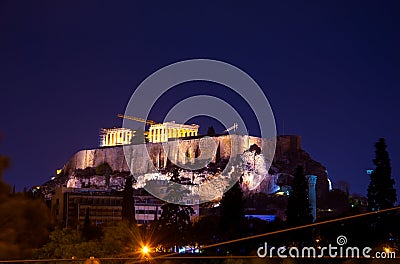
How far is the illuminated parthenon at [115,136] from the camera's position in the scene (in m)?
83.6

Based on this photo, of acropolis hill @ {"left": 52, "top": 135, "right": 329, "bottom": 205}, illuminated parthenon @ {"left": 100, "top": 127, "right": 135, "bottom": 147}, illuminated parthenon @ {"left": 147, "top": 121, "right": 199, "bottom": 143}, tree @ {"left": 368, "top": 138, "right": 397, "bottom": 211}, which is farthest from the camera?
illuminated parthenon @ {"left": 100, "top": 127, "right": 135, "bottom": 147}

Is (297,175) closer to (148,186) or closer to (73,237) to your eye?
(73,237)

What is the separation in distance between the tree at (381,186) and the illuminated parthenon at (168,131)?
53879 millimetres

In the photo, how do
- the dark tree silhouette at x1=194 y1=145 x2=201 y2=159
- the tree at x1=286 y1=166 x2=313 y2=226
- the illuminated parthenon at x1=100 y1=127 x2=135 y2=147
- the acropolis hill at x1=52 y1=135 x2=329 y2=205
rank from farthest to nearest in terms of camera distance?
the illuminated parthenon at x1=100 y1=127 x2=135 y2=147, the dark tree silhouette at x1=194 y1=145 x2=201 y2=159, the acropolis hill at x1=52 y1=135 x2=329 y2=205, the tree at x1=286 y1=166 x2=313 y2=226

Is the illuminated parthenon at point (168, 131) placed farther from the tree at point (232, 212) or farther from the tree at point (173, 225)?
the tree at point (232, 212)

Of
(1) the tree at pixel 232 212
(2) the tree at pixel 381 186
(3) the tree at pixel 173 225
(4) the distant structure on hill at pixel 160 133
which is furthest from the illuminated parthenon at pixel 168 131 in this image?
(2) the tree at pixel 381 186

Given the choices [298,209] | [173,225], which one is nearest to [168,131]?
[173,225]

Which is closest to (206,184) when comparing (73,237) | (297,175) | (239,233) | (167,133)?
(167,133)

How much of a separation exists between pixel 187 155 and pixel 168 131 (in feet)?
33.2

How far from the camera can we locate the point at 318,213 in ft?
169

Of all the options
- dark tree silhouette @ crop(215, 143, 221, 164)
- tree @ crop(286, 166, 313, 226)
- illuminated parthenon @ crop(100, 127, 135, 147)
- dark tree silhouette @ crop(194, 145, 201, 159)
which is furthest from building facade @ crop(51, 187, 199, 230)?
illuminated parthenon @ crop(100, 127, 135, 147)

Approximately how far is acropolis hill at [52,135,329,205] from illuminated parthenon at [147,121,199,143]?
13.6ft

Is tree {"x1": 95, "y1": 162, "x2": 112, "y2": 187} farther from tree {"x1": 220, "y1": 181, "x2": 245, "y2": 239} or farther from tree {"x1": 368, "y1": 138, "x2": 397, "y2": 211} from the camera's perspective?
tree {"x1": 368, "y1": 138, "x2": 397, "y2": 211}

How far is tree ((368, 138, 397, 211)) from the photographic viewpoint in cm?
2489
